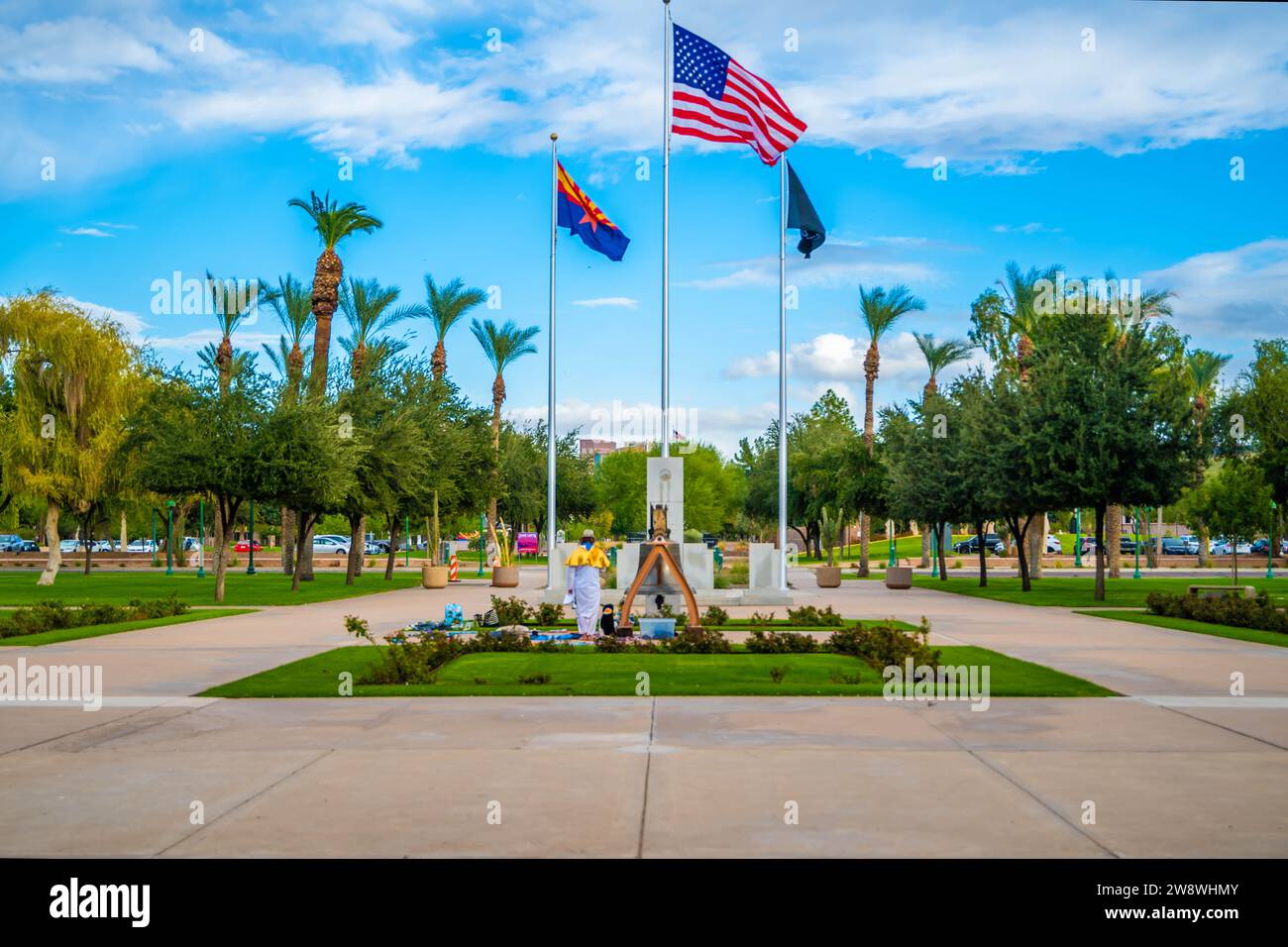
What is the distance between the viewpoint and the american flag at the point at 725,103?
2803cm

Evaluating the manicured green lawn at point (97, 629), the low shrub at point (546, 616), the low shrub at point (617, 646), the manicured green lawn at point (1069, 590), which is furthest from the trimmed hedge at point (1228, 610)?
the manicured green lawn at point (97, 629)

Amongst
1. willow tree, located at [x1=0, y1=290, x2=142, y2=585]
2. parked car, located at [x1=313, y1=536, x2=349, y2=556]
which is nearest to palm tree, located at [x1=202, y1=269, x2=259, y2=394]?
willow tree, located at [x1=0, y1=290, x2=142, y2=585]

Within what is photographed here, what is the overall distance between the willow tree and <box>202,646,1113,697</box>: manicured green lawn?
28.7m

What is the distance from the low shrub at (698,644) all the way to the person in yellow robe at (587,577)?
1980mm

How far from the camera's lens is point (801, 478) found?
67438 millimetres

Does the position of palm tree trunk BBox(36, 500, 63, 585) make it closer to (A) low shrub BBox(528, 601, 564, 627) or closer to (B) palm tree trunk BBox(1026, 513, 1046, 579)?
(A) low shrub BBox(528, 601, 564, 627)

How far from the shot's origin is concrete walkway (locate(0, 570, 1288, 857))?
7.41 metres

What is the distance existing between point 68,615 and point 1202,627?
877 inches

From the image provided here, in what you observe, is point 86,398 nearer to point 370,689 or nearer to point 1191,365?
point 370,689

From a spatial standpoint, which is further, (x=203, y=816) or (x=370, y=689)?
(x=370, y=689)

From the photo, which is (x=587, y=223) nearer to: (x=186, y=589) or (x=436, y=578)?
(x=436, y=578)

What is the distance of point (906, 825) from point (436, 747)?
4.45 metres

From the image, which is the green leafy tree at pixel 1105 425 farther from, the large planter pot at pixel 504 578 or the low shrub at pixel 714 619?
the large planter pot at pixel 504 578
